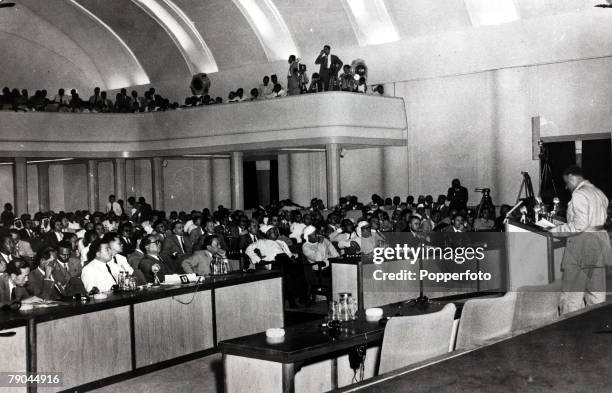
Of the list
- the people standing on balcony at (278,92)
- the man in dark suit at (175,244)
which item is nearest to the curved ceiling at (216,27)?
the people standing on balcony at (278,92)

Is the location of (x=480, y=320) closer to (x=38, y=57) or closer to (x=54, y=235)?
(x=54, y=235)

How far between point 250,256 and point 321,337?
21.5 feet

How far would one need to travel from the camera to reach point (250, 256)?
11188 mm

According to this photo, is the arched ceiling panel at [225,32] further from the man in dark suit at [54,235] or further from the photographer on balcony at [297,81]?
the man in dark suit at [54,235]

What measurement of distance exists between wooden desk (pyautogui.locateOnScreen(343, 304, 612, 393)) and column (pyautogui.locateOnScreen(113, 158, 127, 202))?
18819 mm

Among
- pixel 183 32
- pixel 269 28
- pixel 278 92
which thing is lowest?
pixel 278 92

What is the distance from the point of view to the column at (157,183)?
20.7 metres

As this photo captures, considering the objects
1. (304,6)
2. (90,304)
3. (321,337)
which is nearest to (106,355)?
(90,304)

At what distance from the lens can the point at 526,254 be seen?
264 inches

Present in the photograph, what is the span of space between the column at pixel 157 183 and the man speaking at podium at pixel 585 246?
1540cm

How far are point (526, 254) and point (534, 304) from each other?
1.81m

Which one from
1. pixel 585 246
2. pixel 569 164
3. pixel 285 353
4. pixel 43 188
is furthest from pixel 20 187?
pixel 285 353

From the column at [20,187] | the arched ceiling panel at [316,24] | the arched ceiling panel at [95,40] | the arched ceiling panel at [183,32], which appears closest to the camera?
the column at [20,187]

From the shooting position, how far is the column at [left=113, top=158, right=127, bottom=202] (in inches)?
818
